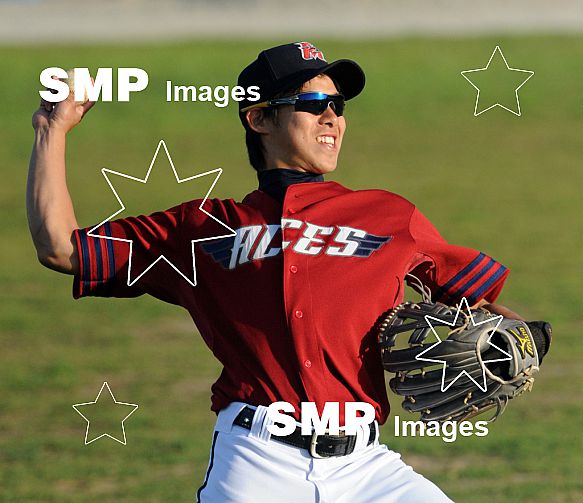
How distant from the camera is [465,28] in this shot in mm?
31000

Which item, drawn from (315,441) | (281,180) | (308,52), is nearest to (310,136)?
(281,180)

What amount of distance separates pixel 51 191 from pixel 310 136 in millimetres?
776

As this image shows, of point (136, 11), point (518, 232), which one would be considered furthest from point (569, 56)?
point (136, 11)

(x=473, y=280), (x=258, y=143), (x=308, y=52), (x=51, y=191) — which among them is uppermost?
(x=308, y=52)

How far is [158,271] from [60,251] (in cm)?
30

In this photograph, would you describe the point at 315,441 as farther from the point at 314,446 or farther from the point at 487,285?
the point at 487,285

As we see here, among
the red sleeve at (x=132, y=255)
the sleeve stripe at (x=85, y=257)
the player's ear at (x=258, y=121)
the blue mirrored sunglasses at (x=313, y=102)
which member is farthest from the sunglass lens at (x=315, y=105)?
the sleeve stripe at (x=85, y=257)

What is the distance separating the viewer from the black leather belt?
336 cm

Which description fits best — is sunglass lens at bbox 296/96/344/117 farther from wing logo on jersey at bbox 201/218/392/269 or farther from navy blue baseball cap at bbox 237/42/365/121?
wing logo on jersey at bbox 201/218/392/269

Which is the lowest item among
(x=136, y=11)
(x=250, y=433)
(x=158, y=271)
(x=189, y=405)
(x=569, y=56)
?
(x=189, y=405)

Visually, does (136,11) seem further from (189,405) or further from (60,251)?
(60,251)

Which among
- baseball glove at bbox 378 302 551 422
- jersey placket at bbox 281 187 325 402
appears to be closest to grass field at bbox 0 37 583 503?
baseball glove at bbox 378 302 551 422

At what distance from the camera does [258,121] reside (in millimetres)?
3781

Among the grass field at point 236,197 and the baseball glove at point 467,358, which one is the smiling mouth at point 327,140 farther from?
the grass field at point 236,197
